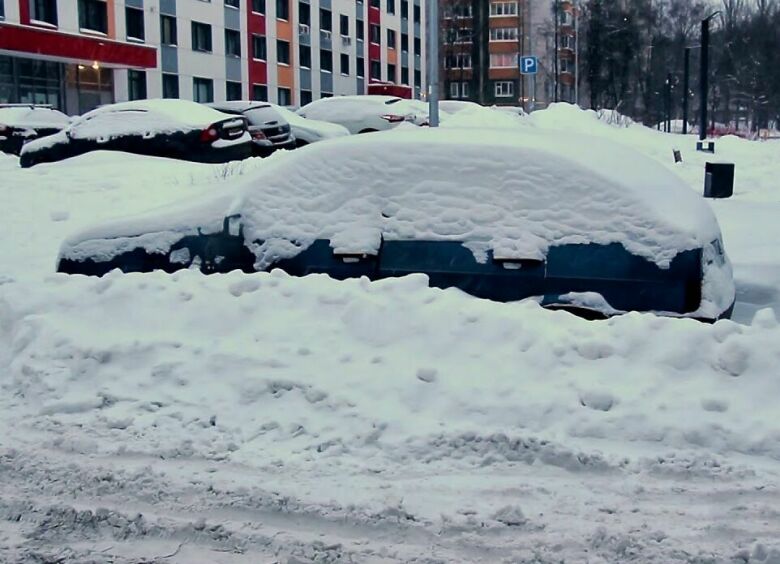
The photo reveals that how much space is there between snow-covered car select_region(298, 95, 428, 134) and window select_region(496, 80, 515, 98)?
214 ft

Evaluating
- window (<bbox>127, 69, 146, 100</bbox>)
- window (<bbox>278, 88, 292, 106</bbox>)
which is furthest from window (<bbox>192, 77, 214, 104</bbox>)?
window (<bbox>278, 88, 292, 106</bbox>)

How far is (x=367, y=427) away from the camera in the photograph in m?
4.78

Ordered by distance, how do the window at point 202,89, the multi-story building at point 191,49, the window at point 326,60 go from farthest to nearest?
the window at point 326,60, the window at point 202,89, the multi-story building at point 191,49

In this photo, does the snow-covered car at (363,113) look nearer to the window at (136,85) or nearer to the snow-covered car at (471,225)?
the window at (136,85)

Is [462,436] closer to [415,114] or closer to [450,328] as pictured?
[450,328]

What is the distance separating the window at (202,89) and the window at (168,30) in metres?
2.11

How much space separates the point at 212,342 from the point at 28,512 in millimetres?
1780

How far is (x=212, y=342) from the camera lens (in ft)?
18.4

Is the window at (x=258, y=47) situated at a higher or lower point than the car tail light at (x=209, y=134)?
higher

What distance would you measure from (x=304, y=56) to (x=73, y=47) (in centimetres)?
1987

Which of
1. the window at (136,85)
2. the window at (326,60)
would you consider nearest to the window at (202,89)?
the window at (136,85)

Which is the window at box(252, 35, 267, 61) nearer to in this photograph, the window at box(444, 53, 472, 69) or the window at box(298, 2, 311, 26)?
the window at box(298, 2, 311, 26)

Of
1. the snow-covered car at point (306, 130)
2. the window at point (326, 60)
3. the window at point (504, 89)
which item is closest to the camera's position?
the snow-covered car at point (306, 130)

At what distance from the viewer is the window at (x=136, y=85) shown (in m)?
41.2
